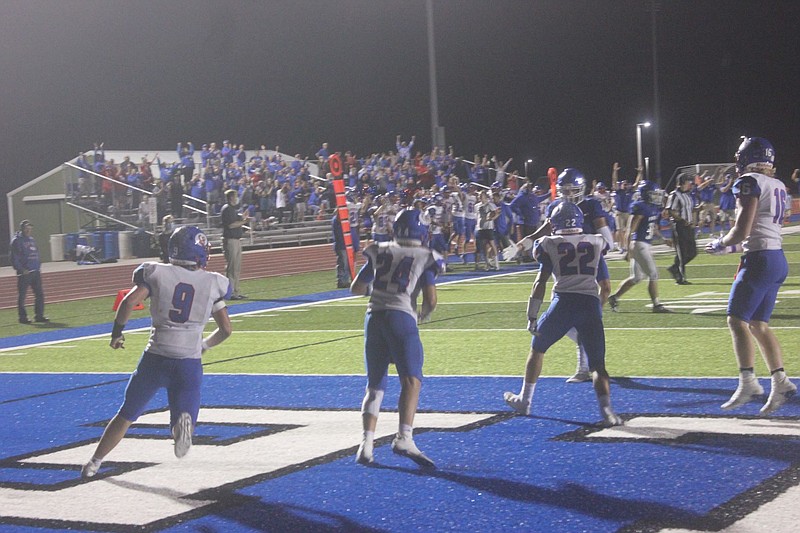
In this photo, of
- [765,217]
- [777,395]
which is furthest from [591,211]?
[777,395]

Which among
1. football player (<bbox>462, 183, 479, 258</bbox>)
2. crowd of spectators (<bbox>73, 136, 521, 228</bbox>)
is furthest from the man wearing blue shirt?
football player (<bbox>462, 183, 479, 258</bbox>)

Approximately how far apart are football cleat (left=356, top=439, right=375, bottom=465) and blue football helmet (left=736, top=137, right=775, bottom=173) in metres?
3.20

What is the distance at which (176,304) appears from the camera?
5.89 m

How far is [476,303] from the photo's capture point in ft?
52.9

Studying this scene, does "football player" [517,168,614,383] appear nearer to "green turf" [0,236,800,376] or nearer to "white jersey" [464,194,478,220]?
"green turf" [0,236,800,376]

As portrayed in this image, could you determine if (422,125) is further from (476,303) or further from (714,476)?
(714,476)

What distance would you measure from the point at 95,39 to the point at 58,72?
215 centimetres

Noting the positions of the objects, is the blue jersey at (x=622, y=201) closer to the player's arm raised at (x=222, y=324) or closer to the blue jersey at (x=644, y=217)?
the blue jersey at (x=644, y=217)

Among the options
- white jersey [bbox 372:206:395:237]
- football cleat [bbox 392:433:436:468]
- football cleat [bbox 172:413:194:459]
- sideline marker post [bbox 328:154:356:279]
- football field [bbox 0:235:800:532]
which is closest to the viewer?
football field [bbox 0:235:800:532]

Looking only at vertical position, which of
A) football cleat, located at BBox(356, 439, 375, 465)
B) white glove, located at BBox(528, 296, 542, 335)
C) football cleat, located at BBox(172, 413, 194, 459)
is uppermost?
white glove, located at BBox(528, 296, 542, 335)

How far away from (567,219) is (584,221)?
1772 millimetres

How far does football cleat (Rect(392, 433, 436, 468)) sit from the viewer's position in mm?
5914

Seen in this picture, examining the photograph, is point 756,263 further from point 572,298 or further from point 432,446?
point 432,446

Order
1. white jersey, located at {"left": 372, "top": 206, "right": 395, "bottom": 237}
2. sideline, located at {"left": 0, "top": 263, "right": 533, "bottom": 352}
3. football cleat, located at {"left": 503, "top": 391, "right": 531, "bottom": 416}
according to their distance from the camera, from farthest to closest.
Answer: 1. white jersey, located at {"left": 372, "top": 206, "right": 395, "bottom": 237}
2. sideline, located at {"left": 0, "top": 263, "right": 533, "bottom": 352}
3. football cleat, located at {"left": 503, "top": 391, "right": 531, "bottom": 416}
